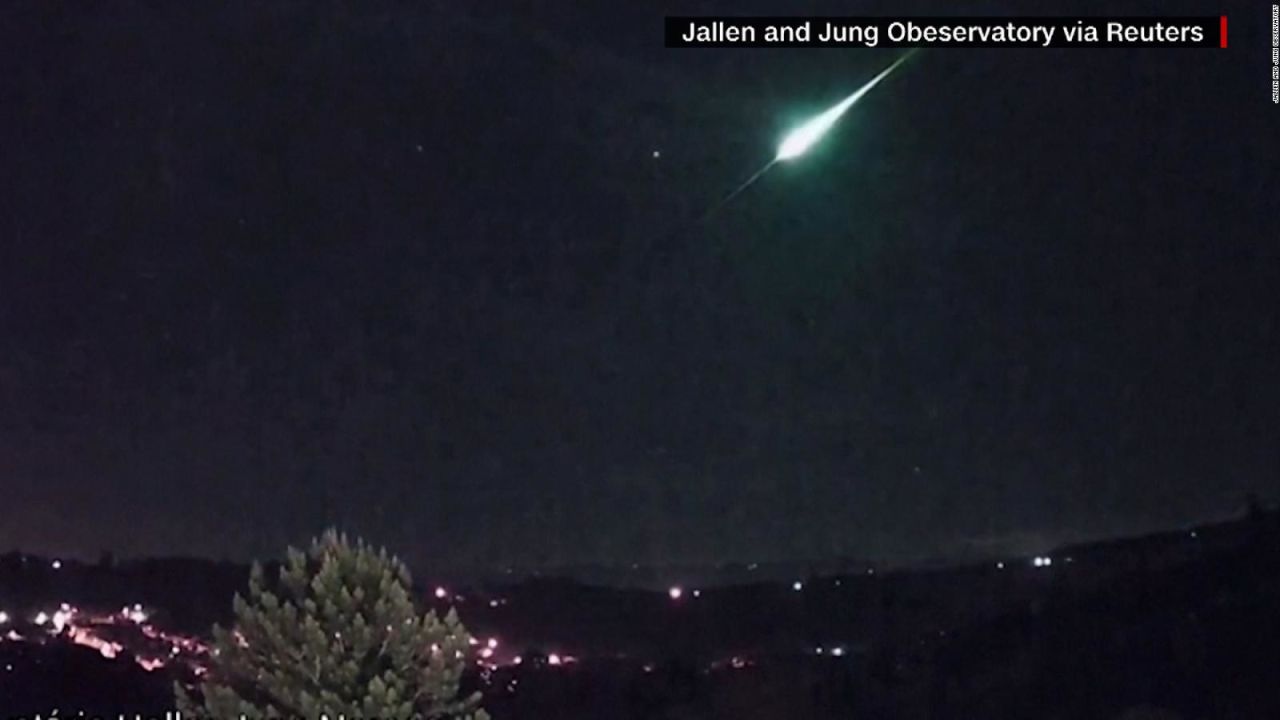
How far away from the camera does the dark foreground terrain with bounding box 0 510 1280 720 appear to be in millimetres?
26828

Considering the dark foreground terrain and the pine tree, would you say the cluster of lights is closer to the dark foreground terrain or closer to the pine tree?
the dark foreground terrain

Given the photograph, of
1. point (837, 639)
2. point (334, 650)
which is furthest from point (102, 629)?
point (334, 650)

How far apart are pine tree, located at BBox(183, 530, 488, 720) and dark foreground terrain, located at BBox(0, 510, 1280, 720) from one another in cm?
1765

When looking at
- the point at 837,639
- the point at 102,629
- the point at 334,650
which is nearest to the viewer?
the point at 334,650

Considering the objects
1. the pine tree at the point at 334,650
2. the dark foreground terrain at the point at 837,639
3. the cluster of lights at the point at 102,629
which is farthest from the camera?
the cluster of lights at the point at 102,629

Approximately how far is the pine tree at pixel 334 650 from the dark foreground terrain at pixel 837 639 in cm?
1765

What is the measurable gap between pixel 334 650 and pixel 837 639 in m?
31.6

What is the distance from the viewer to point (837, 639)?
35688mm

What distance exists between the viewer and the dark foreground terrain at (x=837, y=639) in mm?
26828

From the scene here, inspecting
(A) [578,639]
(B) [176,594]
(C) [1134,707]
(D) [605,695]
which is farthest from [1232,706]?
(B) [176,594]

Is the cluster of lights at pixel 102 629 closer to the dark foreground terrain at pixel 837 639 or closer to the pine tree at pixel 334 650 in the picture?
the dark foreground terrain at pixel 837 639

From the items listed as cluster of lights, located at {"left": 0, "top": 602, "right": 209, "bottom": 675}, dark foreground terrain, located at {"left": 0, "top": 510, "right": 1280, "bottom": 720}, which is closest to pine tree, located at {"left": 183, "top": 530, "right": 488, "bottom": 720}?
dark foreground terrain, located at {"left": 0, "top": 510, "right": 1280, "bottom": 720}

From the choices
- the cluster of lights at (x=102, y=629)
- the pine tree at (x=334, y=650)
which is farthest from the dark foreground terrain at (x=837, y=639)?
the pine tree at (x=334, y=650)

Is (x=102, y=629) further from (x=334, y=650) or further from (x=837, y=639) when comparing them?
(x=334, y=650)
